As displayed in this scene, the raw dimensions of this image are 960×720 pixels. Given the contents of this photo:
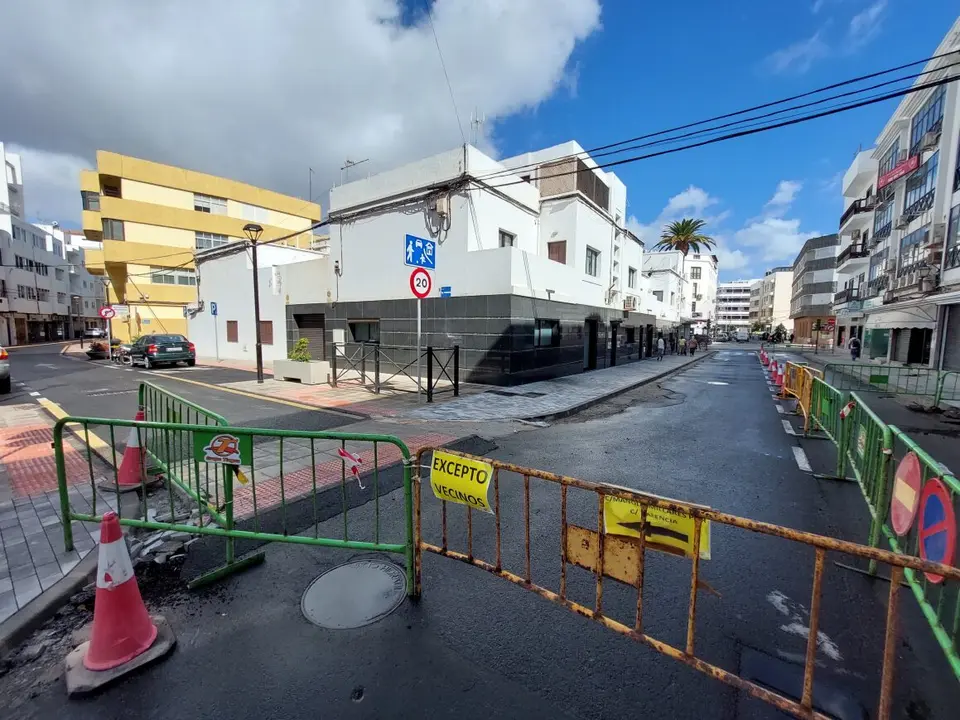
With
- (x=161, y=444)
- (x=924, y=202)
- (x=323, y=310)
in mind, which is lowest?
(x=161, y=444)

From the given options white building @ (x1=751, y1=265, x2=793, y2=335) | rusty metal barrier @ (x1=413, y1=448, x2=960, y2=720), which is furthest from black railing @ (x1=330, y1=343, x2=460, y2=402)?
white building @ (x1=751, y1=265, x2=793, y2=335)

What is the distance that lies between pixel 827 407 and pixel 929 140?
87.2 ft

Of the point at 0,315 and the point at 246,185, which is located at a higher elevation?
the point at 246,185

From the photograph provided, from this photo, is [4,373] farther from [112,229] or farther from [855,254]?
[855,254]

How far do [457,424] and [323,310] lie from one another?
450 inches

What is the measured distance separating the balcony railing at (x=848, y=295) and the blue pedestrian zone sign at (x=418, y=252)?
41735 millimetres

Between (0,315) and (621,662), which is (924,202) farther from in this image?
(0,315)

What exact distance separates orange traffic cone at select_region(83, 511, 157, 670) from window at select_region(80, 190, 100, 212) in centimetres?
3998

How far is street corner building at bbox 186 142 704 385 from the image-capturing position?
12.5 metres

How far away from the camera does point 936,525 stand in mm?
2379

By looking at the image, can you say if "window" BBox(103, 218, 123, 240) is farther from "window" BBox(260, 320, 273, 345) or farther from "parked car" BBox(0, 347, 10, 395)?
"parked car" BBox(0, 347, 10, 395)

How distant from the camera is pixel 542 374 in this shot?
14.0 meters

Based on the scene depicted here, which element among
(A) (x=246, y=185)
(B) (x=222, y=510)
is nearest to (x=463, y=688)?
(B) (x=222, y=510)

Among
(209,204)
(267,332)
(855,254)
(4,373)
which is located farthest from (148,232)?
(855,254)
